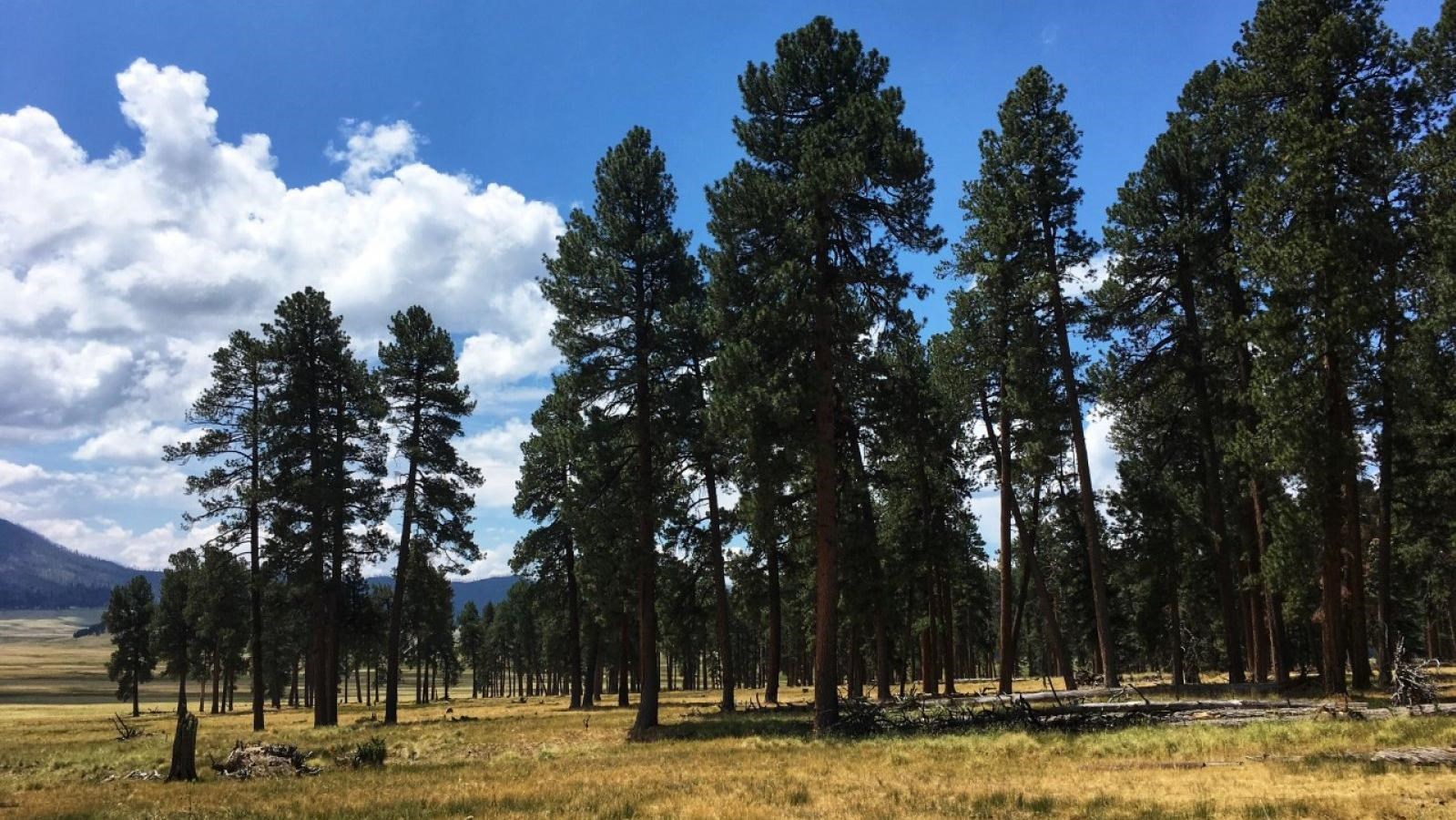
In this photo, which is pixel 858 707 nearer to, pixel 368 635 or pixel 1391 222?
pixel 1391 222

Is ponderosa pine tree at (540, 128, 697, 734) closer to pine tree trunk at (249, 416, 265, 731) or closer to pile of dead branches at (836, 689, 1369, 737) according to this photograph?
pile of dead branches at (836, 689, 1369, 737)

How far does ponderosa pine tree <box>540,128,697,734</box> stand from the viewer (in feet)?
78.4

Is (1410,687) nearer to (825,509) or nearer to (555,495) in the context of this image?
(825,509)

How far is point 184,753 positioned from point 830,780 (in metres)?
13.8

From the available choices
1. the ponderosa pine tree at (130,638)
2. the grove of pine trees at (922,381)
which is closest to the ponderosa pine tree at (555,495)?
the grove of pine trees at (922,381)

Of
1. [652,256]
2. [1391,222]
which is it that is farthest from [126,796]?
[1391,222]

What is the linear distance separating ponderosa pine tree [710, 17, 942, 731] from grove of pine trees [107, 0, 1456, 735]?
0.09 metres

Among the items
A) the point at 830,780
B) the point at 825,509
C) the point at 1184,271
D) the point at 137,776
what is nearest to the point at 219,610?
the point at 137,776

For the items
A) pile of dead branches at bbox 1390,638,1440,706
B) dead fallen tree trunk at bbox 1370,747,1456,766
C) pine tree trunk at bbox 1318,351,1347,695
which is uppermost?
pine tree trunk at bbox 1318,351,1347,695

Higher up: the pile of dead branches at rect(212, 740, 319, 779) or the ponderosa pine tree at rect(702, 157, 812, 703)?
the ponderosa pine tree at rect(702, 157, 812, 703)

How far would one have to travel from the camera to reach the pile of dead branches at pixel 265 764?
1655 centimetres

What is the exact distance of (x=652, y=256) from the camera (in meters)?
24.5

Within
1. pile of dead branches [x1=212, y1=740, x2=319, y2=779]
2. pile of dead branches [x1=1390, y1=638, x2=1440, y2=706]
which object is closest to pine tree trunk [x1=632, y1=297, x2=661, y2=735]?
pile of dead branches [x1=212, y1=740, x2=319, y2=779]

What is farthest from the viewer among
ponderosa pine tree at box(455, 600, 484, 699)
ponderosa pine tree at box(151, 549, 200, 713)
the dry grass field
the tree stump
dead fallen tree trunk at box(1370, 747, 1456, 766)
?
ponderosa pine tree at box(455, 600, 484, 699)
